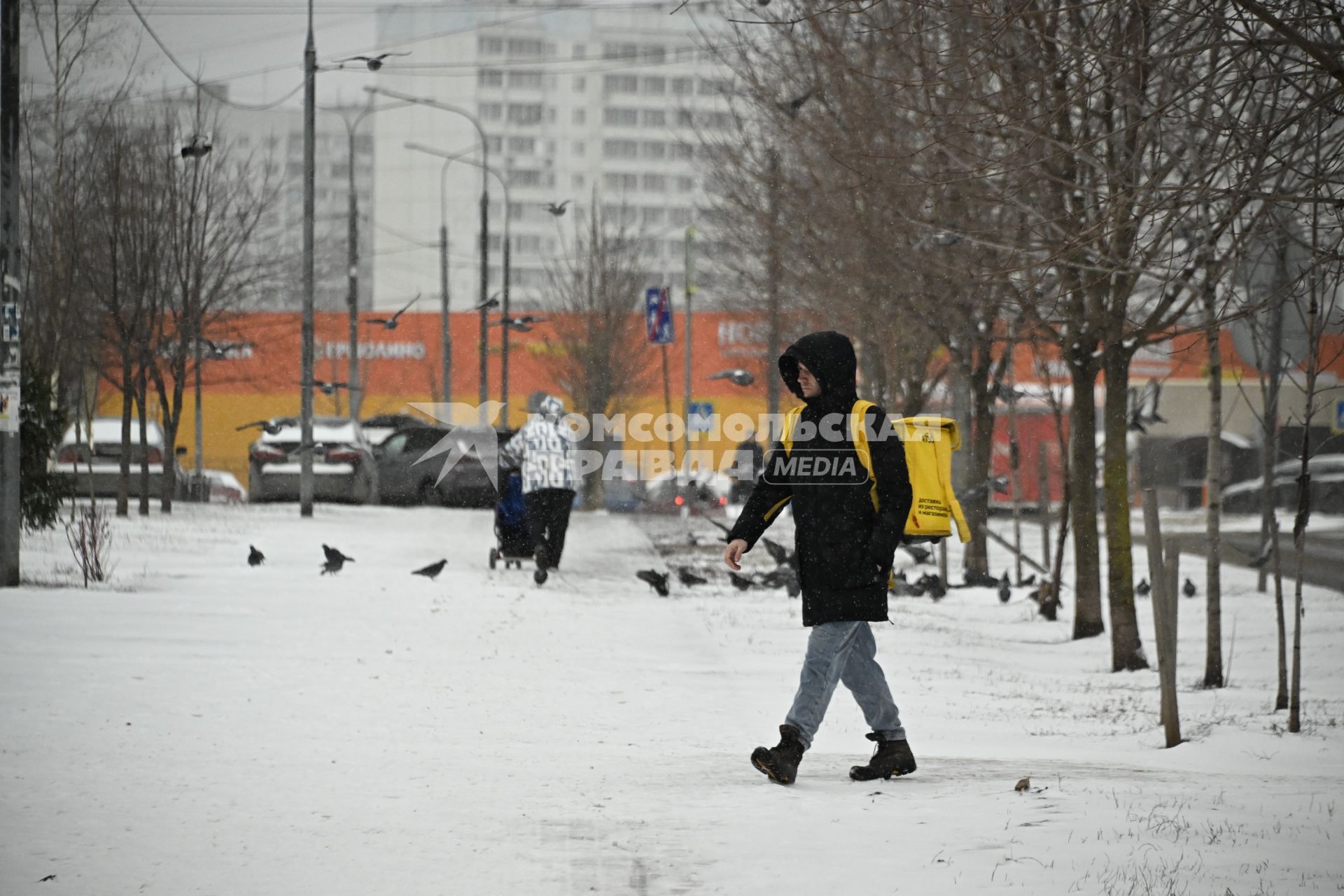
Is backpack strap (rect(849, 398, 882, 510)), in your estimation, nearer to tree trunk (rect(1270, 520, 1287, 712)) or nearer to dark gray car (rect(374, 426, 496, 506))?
tree trunk (rect(1270, 520, 1287, 712))

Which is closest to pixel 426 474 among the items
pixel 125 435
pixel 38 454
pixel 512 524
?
pixel 125 435

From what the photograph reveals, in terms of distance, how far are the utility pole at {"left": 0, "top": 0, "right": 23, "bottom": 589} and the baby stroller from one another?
4.94 m

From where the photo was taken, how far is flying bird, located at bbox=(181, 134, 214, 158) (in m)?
19.3

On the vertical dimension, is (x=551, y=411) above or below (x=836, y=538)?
→ above

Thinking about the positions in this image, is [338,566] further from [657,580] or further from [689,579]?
[689,579]

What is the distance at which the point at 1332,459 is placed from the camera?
3409 cm

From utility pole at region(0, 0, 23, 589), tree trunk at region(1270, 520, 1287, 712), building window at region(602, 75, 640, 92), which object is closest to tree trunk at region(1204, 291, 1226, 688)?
tree trunk at region(1270, 520, 1287, 712)

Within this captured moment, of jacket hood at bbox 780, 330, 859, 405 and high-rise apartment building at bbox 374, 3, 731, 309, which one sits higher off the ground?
high-rise apartment building at bbox 374, 3, 731, 309

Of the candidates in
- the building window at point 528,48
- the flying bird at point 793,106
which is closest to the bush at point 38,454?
the flying bird at point 793,106

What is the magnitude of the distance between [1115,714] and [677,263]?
10702cm

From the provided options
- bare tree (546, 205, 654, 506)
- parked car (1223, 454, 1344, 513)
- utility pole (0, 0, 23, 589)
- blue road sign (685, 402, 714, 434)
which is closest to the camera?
utility pole (0, 0, 23, 589)

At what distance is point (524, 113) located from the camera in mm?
115812

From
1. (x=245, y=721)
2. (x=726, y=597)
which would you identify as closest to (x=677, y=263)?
(x=726, y=597)

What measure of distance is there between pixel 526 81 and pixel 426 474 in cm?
9112
